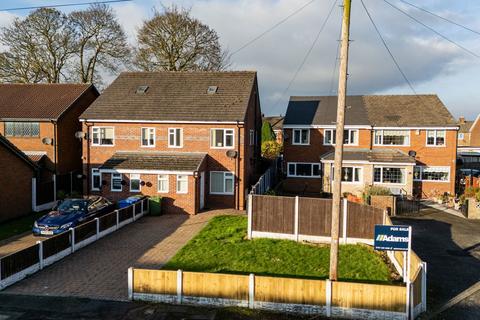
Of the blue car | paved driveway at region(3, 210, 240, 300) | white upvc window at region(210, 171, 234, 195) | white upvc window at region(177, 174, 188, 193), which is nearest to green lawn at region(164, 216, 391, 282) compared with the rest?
paved driveway at region(3, 210, 240, 300)

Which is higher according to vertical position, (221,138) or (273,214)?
(221,138)

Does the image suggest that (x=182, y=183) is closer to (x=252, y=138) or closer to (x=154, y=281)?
(x=252, y=138)

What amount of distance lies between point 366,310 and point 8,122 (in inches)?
1133

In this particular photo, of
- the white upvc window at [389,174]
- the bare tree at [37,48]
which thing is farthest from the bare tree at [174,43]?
the white upvc window at [389,174]

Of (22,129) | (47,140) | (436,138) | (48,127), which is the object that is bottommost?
(47,140)

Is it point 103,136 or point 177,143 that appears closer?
point 177,143

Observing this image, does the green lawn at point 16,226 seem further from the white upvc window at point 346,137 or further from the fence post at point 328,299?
the white upvc window at point 346,137

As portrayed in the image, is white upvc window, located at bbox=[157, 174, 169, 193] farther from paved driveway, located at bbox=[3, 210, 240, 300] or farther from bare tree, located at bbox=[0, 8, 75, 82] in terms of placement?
bare tree, located at bbox=[0, 8, 75, 82]

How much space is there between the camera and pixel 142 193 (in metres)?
24.9

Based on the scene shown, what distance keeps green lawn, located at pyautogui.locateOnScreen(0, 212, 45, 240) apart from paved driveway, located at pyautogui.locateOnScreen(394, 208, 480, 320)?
60.0 ft

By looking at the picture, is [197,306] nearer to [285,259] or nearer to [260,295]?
[260,295]

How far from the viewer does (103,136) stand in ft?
90.8

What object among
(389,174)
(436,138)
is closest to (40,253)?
(389,174)

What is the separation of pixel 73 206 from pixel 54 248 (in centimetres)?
526
